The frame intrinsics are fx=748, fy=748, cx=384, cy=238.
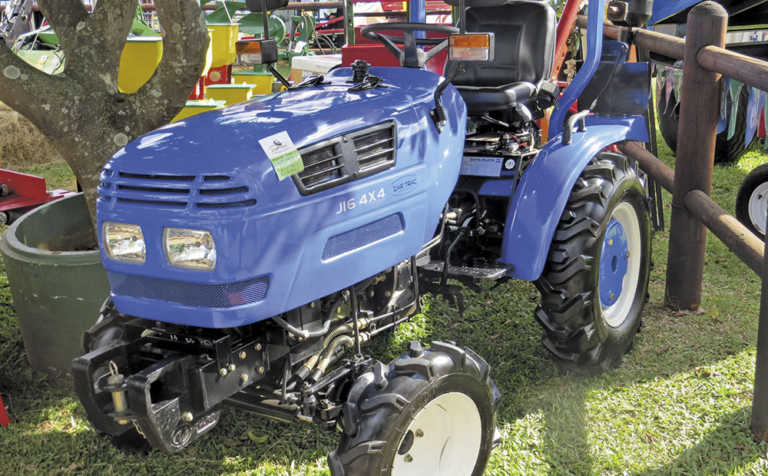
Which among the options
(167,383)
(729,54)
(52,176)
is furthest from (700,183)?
(52,176)

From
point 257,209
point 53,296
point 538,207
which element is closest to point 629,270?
point 538,207

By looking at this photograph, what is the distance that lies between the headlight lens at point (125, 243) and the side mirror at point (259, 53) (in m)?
0.98

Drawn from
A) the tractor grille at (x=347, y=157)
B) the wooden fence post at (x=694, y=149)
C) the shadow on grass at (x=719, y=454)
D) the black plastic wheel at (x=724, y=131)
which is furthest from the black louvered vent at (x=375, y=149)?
the black plastic wheel at (x=724, y=131)

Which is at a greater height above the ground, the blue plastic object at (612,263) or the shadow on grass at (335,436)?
the blue plastic object at (612,263)

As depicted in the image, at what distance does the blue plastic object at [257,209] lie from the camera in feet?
6.70

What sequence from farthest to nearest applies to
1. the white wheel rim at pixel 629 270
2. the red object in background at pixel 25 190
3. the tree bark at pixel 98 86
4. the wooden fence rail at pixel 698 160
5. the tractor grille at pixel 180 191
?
the red object in background at pixel 25 190 < the white wheel rim at pixel 629 270 < the tree bark at pixel 98 86 < the wooden fence rail at pixel 698 160 < the tractor grille at pixel 180 191

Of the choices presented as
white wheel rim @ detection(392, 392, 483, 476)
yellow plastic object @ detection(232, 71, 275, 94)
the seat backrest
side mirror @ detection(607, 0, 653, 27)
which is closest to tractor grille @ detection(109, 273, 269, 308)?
white wheel rim @ detection(392, 392, 483, 476)

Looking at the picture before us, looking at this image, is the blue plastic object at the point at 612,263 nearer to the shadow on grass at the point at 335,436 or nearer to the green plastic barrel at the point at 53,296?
the shadow on grass at the point at 335,436

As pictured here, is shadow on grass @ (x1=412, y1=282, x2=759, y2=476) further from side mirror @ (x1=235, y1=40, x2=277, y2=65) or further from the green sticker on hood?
side mirror @ (x1=235, y1=40, x2=277, y2=65)

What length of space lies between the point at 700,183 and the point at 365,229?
225 centimetres

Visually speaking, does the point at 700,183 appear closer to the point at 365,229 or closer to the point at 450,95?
the point at 450,95

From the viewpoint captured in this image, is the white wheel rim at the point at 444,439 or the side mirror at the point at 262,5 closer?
the white wheel rim at the point at 444,439

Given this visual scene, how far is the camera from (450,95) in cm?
279

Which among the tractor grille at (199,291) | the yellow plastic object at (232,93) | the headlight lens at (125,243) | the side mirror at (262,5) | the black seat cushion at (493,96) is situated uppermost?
the side mirror at (262,5)
